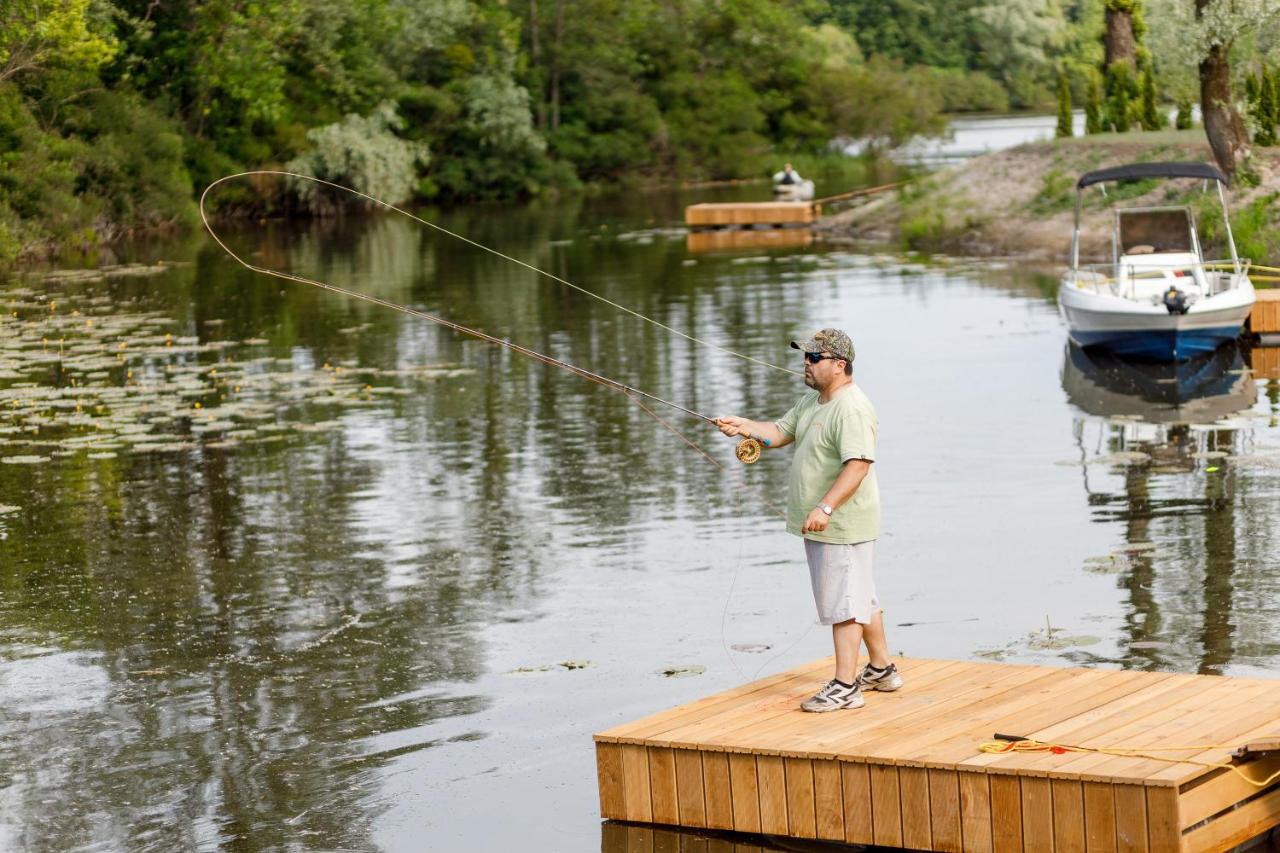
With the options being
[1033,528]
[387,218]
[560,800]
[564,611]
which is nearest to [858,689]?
[560,800]

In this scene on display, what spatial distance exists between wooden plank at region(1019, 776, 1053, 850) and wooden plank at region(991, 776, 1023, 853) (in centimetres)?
2

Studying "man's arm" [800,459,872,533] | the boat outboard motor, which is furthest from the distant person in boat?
"man's arm" [800,459,872,533]

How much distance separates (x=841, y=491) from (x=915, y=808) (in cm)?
147

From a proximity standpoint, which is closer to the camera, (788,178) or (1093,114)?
(1093,114)

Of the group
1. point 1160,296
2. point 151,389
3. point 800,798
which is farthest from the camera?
point 151,389

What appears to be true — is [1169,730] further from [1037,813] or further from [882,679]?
[882,679]

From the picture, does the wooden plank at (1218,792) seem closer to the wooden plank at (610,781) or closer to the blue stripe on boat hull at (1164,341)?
the wooden plank at (610,781)

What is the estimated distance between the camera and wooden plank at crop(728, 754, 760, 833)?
323 inches

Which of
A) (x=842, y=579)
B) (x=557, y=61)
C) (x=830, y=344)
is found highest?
(x=557, y=61)

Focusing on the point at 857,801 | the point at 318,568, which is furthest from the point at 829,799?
the point at 318,568

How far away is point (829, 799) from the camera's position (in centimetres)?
804

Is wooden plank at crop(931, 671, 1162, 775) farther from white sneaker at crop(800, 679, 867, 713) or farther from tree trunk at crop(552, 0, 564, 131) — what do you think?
tree trunk at crop(552, 0, 564, 131)

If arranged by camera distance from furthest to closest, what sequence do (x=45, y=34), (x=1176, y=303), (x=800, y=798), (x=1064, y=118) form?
(x=1064, y=118)
(x=45, y=34)
(x=1176, y=303)
(x=800, y=798)

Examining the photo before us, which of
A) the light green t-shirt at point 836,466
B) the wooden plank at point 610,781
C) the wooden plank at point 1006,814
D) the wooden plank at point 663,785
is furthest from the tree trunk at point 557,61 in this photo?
the wooden plank at point 1006,814
